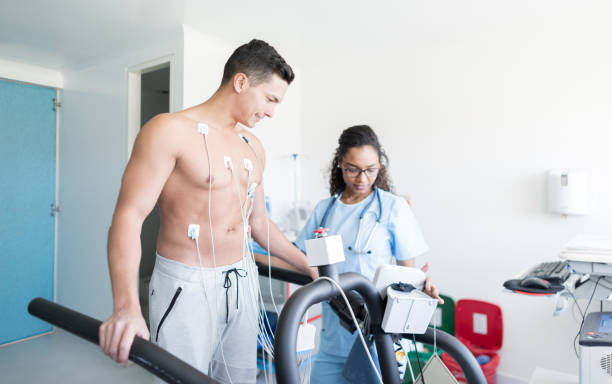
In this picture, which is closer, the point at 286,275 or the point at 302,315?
the point at 302,315

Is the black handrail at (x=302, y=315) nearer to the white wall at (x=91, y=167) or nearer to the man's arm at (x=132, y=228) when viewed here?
the man's arm at (x=132, y=228)

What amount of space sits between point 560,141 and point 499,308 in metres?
1.12

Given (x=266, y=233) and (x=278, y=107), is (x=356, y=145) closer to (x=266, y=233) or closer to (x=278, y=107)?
(x=266, y=233)

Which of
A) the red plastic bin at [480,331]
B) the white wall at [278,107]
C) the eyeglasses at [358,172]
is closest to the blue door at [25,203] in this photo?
the white wall at [278,107]

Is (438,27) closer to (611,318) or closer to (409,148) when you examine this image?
(409,148)

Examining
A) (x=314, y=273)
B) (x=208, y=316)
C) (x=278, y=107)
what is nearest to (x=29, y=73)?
(x=278, y=107)

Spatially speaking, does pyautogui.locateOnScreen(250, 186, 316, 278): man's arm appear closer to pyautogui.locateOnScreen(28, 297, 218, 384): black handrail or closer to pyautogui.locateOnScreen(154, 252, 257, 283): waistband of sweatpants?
pyautogui.locateOnScreen(154, 252, 257, 283): waistband of sweatpants

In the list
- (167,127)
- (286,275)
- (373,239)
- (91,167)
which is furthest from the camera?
(91,167)

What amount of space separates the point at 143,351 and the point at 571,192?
242 centimetres

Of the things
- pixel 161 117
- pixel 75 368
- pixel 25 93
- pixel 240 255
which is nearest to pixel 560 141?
pixel 240 255

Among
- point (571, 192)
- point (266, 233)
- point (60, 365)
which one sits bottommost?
point (60, 365)

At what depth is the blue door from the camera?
321cm

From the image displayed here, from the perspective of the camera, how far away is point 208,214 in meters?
1.25

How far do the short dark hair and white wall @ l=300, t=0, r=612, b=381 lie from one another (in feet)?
3.95
